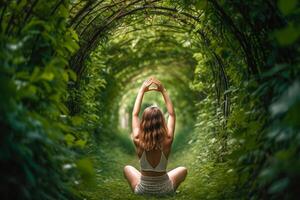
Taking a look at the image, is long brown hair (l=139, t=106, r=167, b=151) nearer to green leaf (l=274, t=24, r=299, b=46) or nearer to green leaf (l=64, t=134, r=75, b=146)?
green leaf (l=64, t=134, r=75, b=146)

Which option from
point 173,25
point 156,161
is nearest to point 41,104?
point 156,161

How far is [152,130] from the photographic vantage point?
5.92 m

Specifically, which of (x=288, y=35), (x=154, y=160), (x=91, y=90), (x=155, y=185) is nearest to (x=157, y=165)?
(x=154, y=160)

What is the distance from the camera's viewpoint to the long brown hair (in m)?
5.91

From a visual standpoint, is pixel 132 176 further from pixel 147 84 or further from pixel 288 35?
pixel 288 35

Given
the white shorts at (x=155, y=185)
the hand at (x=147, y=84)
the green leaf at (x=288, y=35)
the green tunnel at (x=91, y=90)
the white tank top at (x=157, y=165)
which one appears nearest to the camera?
the green leaf at (x=288, y=35)

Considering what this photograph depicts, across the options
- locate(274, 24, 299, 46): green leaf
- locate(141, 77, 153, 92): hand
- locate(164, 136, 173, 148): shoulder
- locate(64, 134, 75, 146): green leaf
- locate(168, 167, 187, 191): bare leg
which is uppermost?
locate(141, 77, 153, 92): hand

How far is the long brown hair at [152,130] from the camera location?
5910 mm

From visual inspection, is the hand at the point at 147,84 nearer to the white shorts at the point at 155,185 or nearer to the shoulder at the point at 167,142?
the shoulder at the point at 167,142

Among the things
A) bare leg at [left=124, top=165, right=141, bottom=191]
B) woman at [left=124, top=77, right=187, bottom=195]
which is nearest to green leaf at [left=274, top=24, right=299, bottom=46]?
woman at [left=124, top=77, right=187, bottom=195]

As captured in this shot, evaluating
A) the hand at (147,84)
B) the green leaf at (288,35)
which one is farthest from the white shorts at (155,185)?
the green leaf at (288,35)

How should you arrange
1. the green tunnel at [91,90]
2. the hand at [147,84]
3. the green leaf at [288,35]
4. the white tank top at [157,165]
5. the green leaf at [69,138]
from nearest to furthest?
the green leaf at [288,35], the green tunnel at [91,90], the green leaf at [69,138], the white tank top at [157,165], the hand at [147,84]

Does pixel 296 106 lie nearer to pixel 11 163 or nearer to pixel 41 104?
pixel 11 163

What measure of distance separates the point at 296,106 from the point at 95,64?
543cm
